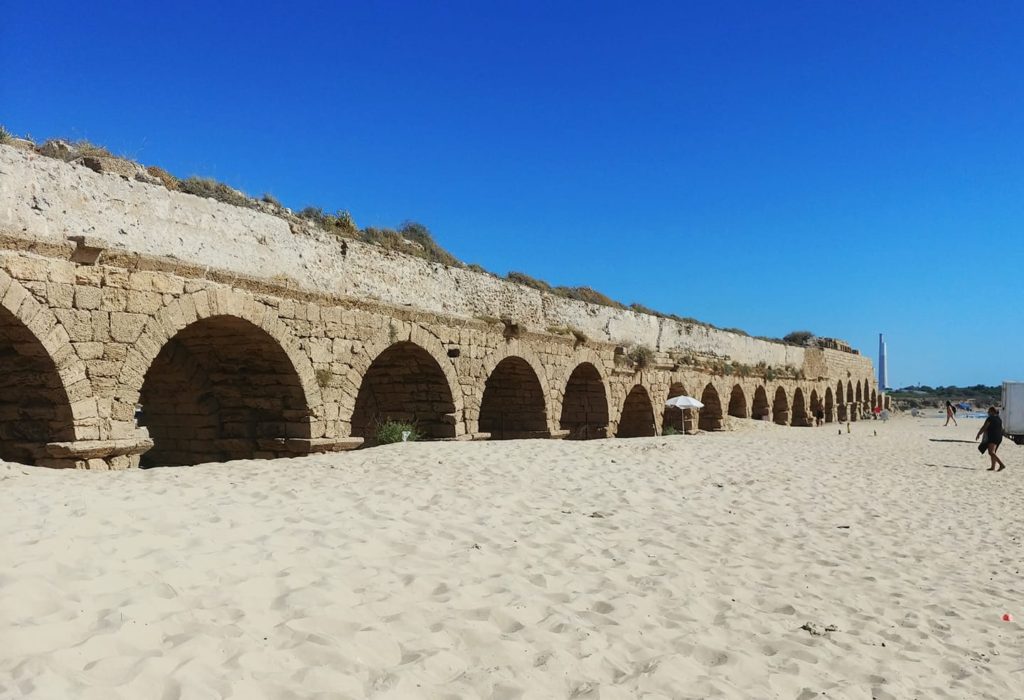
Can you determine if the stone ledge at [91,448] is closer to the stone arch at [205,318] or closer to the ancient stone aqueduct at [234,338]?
the ancient stone aqueduct at [234,338]

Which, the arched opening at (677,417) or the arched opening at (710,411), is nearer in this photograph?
the arched opening at (677,417)

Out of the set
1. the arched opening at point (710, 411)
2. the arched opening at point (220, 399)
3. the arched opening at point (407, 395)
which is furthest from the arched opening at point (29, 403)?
the arched opening at point (710, 411)

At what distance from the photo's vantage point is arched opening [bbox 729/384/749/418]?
78.5 ft

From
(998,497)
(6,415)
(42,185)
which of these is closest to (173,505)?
(6,415)

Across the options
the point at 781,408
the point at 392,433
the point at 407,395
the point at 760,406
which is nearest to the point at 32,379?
the point at 392,433

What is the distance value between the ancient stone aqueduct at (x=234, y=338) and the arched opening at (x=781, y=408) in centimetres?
1368

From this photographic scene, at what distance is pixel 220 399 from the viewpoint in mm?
9914

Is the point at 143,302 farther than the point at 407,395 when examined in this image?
No

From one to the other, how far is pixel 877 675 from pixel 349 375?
7707 millimetres

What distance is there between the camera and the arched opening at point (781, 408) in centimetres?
2775

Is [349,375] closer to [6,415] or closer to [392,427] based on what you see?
[392,427]

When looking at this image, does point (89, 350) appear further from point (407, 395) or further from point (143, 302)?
point (407, 395)

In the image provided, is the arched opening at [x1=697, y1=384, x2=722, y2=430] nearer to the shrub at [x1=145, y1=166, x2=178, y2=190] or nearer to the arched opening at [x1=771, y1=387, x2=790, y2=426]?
the arched opening at [x1=771, y1=387, x2=790, y2=426]

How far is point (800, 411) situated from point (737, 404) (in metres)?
7.73
